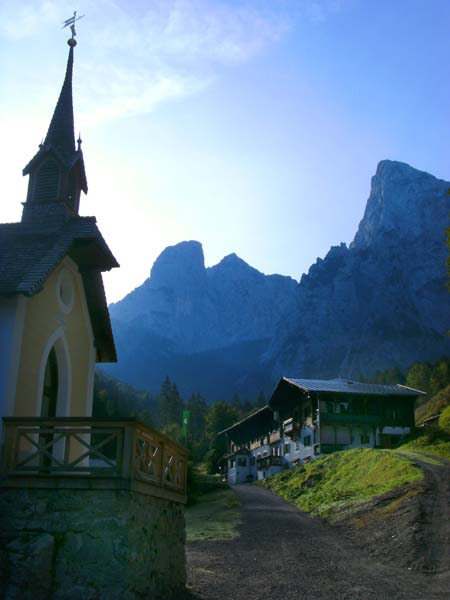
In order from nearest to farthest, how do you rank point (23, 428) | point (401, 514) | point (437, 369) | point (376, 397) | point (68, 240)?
1. point (23, 428)
2. point (68, 240)
3. point (401, 514)
4. point (376, 397)
5. point (437, 369)

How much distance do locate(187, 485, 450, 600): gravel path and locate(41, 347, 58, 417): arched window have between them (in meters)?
5.45

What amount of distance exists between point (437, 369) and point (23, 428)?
91371 mm

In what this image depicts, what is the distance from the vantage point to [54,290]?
49.4ft

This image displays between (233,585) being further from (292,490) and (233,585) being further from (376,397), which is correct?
(376,397)

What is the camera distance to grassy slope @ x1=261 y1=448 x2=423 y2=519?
89.4 ft

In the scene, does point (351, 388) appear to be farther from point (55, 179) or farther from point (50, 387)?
point (50, 387)

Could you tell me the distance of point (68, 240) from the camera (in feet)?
48.5

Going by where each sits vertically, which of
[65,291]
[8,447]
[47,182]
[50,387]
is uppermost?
[47,182]

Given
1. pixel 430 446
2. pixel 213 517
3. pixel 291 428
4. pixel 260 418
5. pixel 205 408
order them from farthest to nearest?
pixel 205 408 → pixel 260 418 → pixel 291 428 → pixel 430 446 → pixel 213 517

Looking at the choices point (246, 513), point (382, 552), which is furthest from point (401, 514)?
point (246, 513)

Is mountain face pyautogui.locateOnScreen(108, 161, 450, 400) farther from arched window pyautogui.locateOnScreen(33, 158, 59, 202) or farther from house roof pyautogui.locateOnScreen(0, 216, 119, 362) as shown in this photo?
arched window pyautogui.locateOnScreen(33, 158, 59, 202)

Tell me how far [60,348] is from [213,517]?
17.0 m

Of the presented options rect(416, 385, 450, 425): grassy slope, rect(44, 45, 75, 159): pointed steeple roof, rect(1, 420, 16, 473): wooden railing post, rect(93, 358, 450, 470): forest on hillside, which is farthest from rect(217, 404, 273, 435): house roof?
rect(1, 420, 16, 473): wooden railing post

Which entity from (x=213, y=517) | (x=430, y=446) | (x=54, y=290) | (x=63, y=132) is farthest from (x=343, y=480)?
(x=63, y=132)
